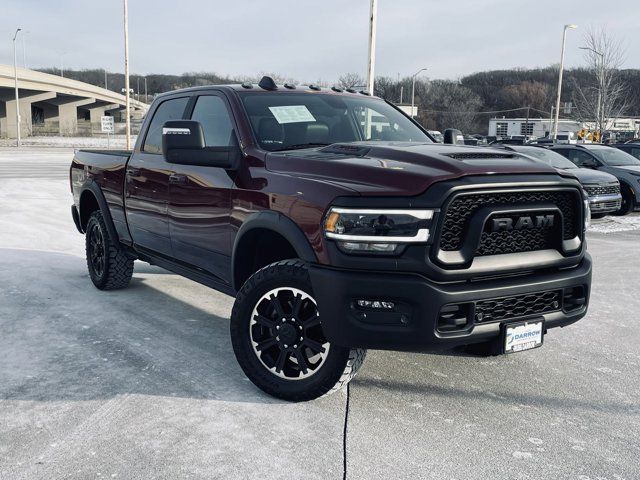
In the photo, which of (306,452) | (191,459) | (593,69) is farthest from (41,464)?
(593,69)

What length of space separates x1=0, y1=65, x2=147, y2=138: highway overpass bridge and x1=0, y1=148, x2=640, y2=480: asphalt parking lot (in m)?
51.3

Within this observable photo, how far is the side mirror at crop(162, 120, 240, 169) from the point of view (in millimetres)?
4109

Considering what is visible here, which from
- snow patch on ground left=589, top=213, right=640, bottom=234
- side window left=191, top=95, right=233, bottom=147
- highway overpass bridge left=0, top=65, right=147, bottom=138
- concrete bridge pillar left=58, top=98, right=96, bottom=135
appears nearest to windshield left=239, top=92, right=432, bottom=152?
side window left=191, top=95, right=233, bottom=147

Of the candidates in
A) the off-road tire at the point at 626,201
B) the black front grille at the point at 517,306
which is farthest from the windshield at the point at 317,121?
the off-road tire at the point at 626,201

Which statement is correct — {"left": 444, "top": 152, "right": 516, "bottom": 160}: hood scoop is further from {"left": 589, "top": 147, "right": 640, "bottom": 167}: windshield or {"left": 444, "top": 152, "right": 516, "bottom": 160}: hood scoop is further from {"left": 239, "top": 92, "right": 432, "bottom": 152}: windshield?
{"left": 589, "top": 147, "right": 640, "bottom": 167}: windshield

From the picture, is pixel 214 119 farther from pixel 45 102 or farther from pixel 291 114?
pixel 45 102

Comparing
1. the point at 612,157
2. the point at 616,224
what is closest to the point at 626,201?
the point at 612,157

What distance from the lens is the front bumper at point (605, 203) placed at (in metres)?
13.0

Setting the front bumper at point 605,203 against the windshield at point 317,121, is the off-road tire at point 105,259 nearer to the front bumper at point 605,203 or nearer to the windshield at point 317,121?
the windshield at point 317,121

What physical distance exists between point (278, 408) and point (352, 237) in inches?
45.9

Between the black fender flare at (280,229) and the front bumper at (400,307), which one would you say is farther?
the black fender flare at (280,229)

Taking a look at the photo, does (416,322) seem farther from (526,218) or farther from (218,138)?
(218,138)

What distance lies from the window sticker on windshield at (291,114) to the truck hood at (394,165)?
43 cm

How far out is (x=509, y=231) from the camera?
3.43 meters
